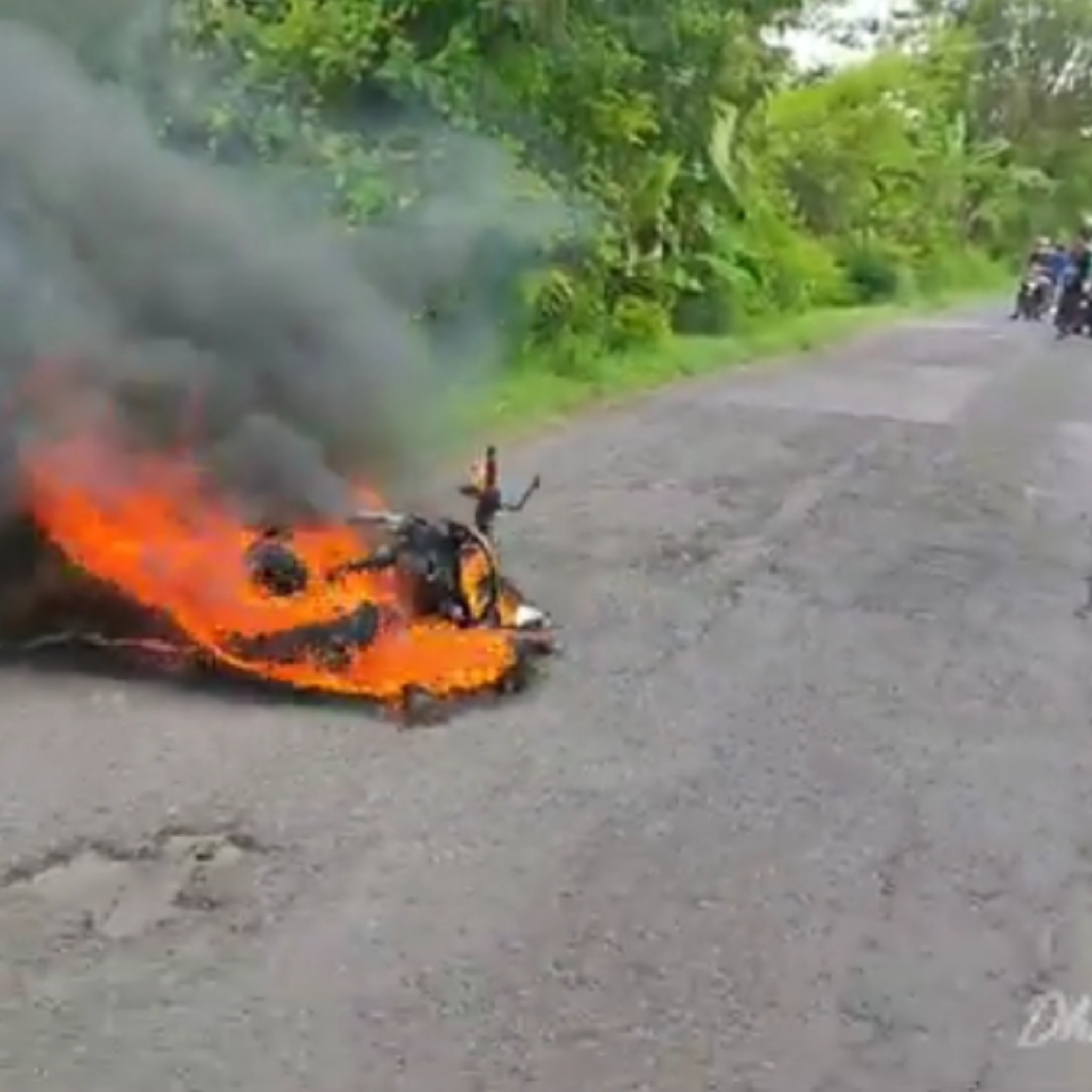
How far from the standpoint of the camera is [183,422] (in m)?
6.79

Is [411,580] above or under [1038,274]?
above

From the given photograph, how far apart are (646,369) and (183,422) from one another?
974 cm

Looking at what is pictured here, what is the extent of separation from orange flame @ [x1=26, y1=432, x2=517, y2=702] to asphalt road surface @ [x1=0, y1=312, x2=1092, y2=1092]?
0.21m

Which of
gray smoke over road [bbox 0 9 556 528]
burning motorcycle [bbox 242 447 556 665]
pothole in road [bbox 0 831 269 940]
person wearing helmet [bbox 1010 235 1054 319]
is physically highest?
gray smoke over road [bbox 0 9 556 528]

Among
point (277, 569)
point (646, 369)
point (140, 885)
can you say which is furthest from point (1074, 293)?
point (140, 885)

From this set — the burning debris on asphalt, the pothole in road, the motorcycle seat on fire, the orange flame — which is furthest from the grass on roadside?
the pothole in road

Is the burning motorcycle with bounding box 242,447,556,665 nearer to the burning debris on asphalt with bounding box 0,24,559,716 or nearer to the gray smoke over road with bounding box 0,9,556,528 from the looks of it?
the burning debris on asphalt with bounding box 0,24,559,716

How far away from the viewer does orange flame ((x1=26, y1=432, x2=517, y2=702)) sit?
5742 mm

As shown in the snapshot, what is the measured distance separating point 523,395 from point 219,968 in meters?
9.61

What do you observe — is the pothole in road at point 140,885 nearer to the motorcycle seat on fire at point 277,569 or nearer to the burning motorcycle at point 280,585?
the burning motorcycle at point 280,585

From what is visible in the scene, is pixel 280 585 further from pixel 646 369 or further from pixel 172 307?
pixel 646 369

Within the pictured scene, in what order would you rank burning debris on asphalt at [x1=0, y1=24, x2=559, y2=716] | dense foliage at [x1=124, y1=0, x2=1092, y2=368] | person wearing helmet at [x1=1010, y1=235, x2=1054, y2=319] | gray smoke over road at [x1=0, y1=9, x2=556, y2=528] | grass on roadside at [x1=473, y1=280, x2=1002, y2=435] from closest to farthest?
burning debris on asphalt at [x1=0, y1=24, x2=559, y2=716], gray smoke over road at [x1=0, y1=9, x2=556, y2=528], dense foliage at [x1=124, y1=0, x2=1092, y2=368], grass on roadside at [x1=473, y1=280, x2=1002, y2=435], person wearing helmet at [x1=1010, y1=235, x2=1054, y2=319]

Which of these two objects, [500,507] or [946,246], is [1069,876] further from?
[946,246]

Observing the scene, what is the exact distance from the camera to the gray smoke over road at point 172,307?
6.57 metres
